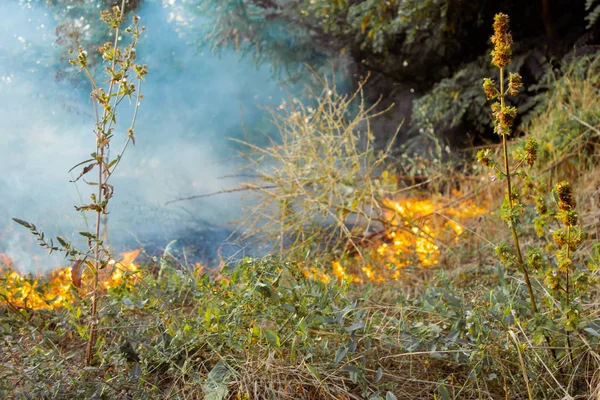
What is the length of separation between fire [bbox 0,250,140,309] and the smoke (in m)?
0.18

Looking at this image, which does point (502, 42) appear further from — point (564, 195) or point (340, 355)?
point (340, 355)

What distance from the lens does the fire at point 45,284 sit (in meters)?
1.35

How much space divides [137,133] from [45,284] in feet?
6.48

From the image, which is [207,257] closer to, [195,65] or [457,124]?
[195,65]

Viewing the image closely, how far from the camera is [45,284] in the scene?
1478 mm

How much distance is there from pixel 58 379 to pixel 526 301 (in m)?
0.93

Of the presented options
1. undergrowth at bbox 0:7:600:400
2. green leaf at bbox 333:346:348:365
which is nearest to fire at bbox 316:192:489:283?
undergrowth at bbox 0:7:600:400

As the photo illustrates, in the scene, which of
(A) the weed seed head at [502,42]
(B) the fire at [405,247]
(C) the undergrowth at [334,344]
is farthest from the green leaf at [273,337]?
(B) the fire at [405,247]

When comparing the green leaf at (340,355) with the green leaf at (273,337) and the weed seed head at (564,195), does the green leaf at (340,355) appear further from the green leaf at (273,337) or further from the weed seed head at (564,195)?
the weed seed head at (564,195)

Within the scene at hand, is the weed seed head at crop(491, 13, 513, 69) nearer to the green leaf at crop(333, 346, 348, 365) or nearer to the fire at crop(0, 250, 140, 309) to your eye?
the green leaf at crop(333, 346, 348, 365)

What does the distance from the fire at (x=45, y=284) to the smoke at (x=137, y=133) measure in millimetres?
184

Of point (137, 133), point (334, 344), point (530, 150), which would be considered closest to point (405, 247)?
point (334, 344)

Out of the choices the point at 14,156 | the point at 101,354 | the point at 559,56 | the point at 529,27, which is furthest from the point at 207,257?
the point at 529,27

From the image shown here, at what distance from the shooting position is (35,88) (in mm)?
2734
